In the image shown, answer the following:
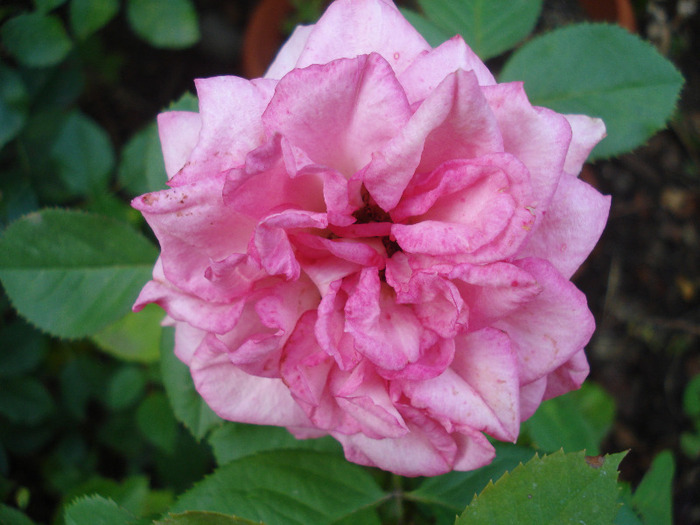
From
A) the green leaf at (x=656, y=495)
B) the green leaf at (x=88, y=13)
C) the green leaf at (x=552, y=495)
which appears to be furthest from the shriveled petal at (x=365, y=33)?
the green leaf at (x=656, y=495)

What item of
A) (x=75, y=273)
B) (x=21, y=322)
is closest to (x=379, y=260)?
(x=75, y=273)

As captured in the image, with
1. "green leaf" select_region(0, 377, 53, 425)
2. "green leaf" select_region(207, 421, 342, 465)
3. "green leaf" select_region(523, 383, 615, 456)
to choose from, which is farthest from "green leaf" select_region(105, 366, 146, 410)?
"green leaf" select_region(523, 383, 615, 456)

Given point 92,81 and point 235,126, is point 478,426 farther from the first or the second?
point 92,81

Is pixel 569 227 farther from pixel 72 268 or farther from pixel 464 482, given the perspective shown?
pixel 72 268

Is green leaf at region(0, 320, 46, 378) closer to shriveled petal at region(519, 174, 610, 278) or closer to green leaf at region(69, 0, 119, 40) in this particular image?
green leaf at region(69, 0, 119, 40)

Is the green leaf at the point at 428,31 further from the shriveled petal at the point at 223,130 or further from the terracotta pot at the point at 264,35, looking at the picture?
the terracotta pot at the point at 264,35

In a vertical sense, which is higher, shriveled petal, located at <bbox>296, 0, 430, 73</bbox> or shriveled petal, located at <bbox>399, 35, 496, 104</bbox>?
shriveled petal, located at <bbox>296, 0, 430, 73</bbox>

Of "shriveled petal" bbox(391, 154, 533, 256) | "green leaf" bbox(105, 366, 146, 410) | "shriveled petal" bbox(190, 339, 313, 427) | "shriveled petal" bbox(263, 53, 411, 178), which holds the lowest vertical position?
"green leaf" bbox(105, 366, 146, 410)
